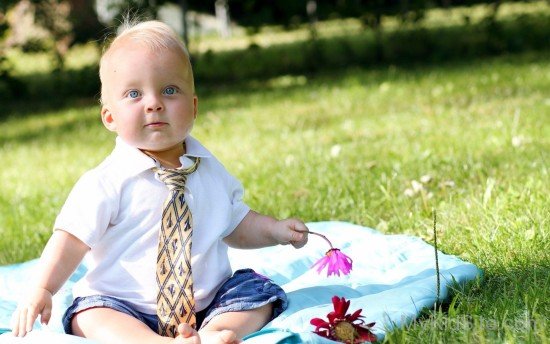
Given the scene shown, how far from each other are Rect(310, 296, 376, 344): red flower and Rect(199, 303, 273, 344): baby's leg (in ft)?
0.76

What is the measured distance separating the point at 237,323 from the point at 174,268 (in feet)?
0.75

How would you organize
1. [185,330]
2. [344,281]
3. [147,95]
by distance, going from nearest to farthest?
[185,330]
[147,95]
[344,281]

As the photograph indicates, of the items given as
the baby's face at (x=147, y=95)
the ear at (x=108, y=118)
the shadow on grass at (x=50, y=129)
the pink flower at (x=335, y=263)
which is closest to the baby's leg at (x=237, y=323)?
the pink flower at (x=335, y=263)

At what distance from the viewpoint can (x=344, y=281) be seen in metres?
3.18

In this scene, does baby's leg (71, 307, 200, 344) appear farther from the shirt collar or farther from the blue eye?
the blue eye

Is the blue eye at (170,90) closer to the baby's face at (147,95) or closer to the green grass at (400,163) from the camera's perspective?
the baby's face at (147,95)

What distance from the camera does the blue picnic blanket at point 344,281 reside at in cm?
257

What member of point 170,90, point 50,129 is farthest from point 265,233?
point 50,129

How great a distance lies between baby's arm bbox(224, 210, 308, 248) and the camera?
2.79m

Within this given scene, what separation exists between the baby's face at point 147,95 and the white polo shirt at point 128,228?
0.26ft

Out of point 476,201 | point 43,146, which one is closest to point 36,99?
point 43,146

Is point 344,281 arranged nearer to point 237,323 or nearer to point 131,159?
point 237,323

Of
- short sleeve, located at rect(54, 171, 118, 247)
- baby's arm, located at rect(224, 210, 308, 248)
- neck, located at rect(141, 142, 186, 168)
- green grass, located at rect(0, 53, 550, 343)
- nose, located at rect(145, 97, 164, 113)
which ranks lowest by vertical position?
green grass, located at rect(0, 53, 550, 343)

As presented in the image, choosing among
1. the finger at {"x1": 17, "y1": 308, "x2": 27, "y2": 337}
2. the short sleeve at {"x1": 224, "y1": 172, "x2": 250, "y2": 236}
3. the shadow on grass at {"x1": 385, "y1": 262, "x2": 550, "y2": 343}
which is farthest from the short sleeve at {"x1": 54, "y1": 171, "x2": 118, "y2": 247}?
the shadow on grass at {"x1": 385, "y1": 262, "x2": 550, "y2": 343}
